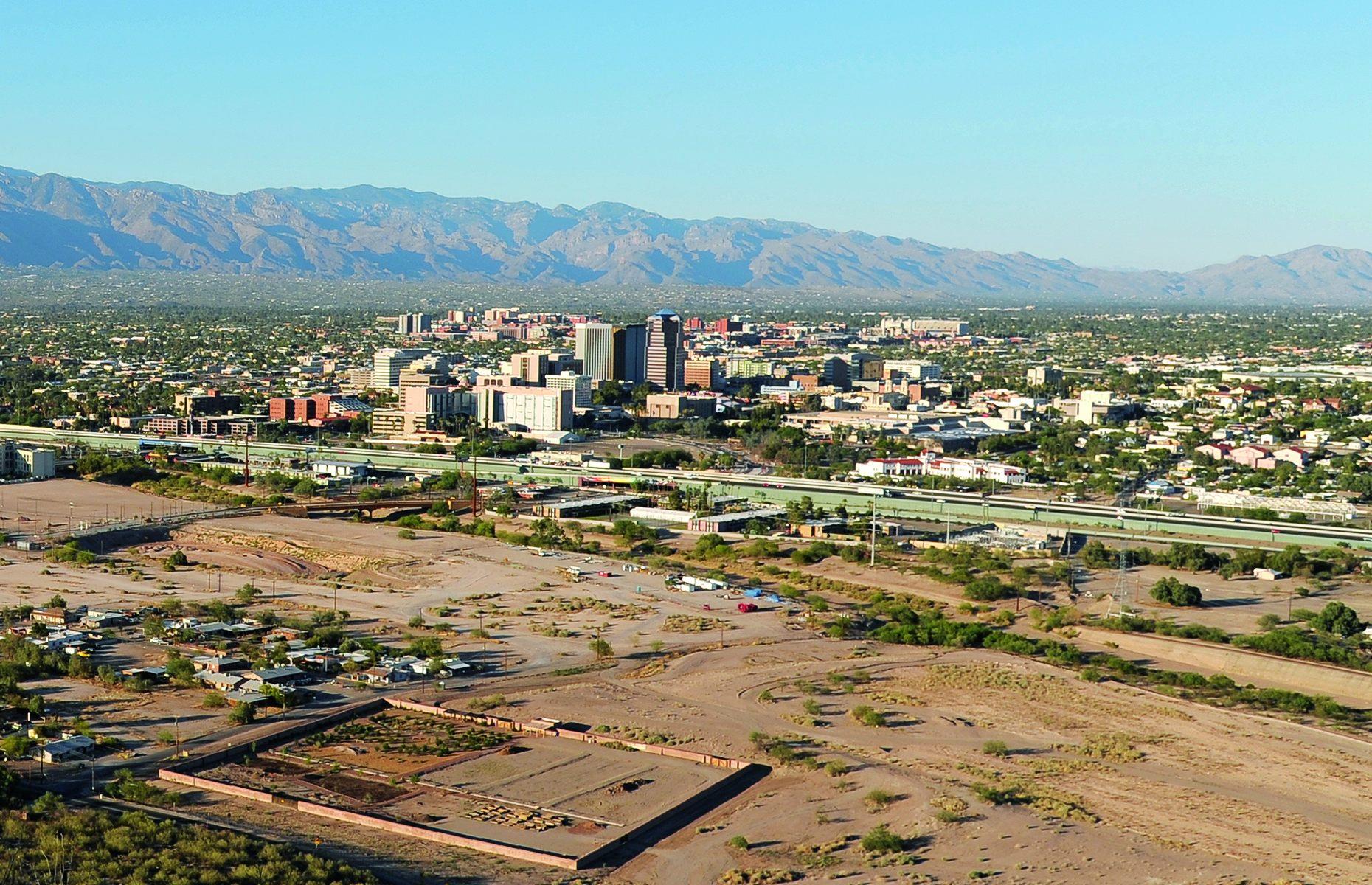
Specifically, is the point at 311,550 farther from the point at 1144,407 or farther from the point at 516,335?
the point at 516,335

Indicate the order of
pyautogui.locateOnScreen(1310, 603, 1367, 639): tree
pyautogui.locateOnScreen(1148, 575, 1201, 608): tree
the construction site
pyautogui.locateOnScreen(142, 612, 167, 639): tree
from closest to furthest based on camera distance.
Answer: the construction site → pyautogui.locateOnScreen(142, 612, 167, 639): tree → pyautogui.locateOnScreen(1310, 603, 1367, 639): tree → pyautogui.locateOnScreen(1148, 575, 1201, 608): tree

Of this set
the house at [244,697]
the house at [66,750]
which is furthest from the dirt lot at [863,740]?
the house at [66,750]

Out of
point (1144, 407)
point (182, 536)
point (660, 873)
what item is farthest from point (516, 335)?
point (660, 873)

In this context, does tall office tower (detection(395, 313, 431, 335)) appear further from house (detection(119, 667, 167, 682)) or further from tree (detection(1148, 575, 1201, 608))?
house (detection(119, 667, 167, 682))

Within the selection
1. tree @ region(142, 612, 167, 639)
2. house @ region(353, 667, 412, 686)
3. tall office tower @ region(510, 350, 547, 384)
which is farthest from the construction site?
tall office tower @ region(510, 350, 547, 384)

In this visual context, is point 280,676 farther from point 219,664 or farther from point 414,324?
point 414,324

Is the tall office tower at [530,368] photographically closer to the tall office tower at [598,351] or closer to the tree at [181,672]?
the tall office tower at [598,351]

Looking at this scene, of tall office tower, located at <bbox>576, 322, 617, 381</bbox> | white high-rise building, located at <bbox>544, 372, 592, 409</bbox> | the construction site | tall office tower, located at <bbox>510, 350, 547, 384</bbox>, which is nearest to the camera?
the construction site
